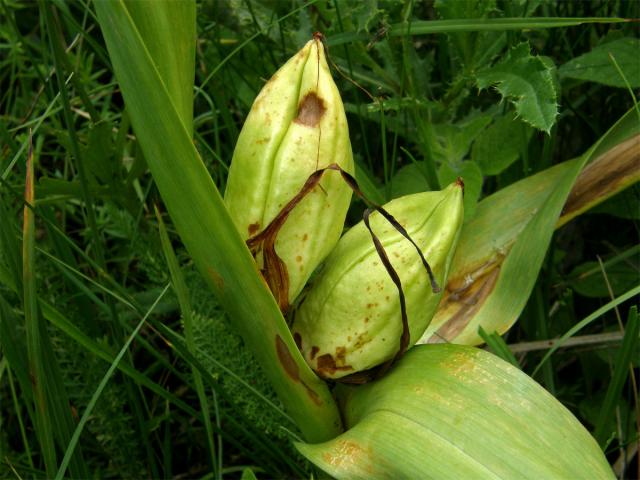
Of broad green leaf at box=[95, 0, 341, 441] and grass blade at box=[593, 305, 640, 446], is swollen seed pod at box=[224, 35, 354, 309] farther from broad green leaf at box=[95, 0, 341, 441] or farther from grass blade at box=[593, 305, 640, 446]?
grass blade at box=[593, 305, 640, 446]

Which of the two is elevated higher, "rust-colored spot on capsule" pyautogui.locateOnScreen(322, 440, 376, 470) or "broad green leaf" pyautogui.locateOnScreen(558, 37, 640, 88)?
"broad green leaf" pyautogui.locateOnScreen(558, 37, 640, 88)

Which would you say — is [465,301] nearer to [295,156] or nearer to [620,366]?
[620,366]

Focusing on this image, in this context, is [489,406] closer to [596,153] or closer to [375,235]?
[375,235]

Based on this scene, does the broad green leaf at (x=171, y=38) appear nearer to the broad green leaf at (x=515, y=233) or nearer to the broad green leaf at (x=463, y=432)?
the broad green leaf at (x=463, y=432)

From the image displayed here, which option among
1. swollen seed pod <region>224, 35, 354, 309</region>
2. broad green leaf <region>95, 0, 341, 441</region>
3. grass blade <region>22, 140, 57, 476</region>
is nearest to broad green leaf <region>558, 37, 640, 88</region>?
swollen seed pod <region>224, 35, 354, 309</region>

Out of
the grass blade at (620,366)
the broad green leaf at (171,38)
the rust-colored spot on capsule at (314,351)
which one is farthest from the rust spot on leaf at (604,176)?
the broad green leaf at (171,38)

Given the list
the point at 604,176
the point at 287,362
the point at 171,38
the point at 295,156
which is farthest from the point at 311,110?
the point at 604,176
